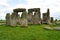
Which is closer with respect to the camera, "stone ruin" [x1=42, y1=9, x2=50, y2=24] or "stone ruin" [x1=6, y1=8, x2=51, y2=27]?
"stone ruin" [x1=6, y1=8, x2=51, y2=27]

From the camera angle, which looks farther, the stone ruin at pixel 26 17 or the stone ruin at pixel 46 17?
the stone ruin at pixel 46 17

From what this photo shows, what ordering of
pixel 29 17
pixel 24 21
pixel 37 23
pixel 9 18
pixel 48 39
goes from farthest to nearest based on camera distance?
pixel 29 17 < pixel 37 23 < pixel 9 18 < pixel 24 21 < pixel 48 39

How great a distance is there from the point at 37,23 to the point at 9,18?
26.5ft

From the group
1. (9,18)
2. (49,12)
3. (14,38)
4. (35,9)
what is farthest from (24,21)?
(49,12)

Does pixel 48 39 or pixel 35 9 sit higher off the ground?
pixel 35 9

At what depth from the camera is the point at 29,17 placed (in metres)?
36.7

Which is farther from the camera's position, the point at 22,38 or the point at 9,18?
the point at 9,18

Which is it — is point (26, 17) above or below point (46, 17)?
above

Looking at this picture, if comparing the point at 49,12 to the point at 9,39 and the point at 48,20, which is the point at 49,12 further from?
the point at 9,39

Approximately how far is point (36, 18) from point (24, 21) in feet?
31.8

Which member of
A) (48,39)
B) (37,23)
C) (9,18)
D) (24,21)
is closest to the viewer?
(48,39)

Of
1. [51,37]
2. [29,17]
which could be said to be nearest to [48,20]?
[29,17]

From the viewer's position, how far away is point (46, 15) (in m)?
38.7

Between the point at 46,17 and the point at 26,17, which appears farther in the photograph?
the point at 46,17
